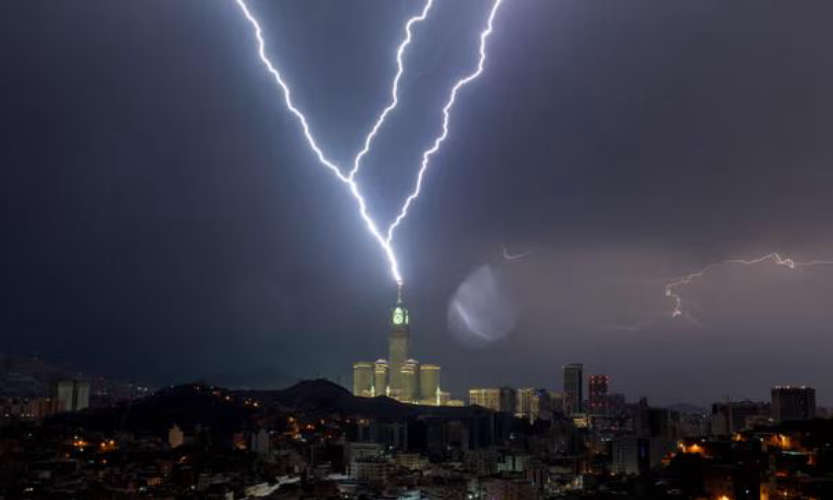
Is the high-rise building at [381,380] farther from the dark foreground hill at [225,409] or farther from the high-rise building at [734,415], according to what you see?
the high-rise building at [734,415]

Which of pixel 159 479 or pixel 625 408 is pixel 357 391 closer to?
pixel 625 408

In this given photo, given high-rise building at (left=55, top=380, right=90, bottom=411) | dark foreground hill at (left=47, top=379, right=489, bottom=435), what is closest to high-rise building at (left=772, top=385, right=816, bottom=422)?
dark foreground hill at (left=47, top=379, right=489, bottom=435)

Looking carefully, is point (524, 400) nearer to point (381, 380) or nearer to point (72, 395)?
point (381, 380)

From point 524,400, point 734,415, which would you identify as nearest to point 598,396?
point 524,400

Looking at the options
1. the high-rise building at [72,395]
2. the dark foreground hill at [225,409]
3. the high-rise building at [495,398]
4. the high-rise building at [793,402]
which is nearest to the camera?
the high-rise building at [793,402]

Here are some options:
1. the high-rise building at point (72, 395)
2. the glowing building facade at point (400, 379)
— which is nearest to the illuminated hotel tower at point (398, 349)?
the glowing building facade at point (400, 379)

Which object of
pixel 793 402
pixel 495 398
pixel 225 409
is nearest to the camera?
pixel 793 402

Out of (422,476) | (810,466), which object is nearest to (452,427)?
(422,476)
